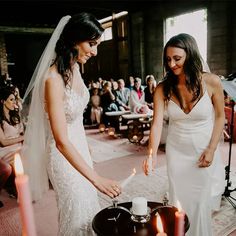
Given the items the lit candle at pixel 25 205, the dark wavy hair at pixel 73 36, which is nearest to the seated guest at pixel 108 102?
the dark wavy hair at pixel 73 36

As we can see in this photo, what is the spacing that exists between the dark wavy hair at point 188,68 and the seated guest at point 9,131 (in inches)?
92.2

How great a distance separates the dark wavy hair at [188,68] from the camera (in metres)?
2.22

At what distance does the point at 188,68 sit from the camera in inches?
91.1

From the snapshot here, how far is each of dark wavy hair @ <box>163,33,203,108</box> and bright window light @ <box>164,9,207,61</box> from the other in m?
8.35

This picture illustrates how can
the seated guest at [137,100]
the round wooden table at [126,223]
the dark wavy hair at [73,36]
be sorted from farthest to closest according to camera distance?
the seated guest at [137,100] → the dark wavy hair at [73,36] → the round wooden table at [126,223]

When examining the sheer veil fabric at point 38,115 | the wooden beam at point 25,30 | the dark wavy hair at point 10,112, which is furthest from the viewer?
the wooden beam at point 25,30

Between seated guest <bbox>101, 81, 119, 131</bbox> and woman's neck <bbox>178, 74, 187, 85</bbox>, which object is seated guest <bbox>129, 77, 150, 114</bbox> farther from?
woman's neck <bbox>178, 74, 187, 85</bbox>

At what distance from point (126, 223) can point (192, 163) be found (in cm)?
97

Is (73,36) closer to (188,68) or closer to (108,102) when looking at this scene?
(188,68)

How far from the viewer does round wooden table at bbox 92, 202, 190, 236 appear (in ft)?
5.38

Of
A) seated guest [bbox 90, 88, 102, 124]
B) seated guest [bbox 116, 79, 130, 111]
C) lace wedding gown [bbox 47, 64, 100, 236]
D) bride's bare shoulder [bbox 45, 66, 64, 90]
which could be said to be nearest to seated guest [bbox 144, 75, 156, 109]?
seated guest [bbox 116, 79, 130, 111]

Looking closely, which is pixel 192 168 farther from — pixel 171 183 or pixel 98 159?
pixel 98 159

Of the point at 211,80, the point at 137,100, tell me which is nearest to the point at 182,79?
the point at 211,80

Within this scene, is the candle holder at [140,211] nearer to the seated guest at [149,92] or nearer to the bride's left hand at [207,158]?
the bride's left hand at [207,158]
